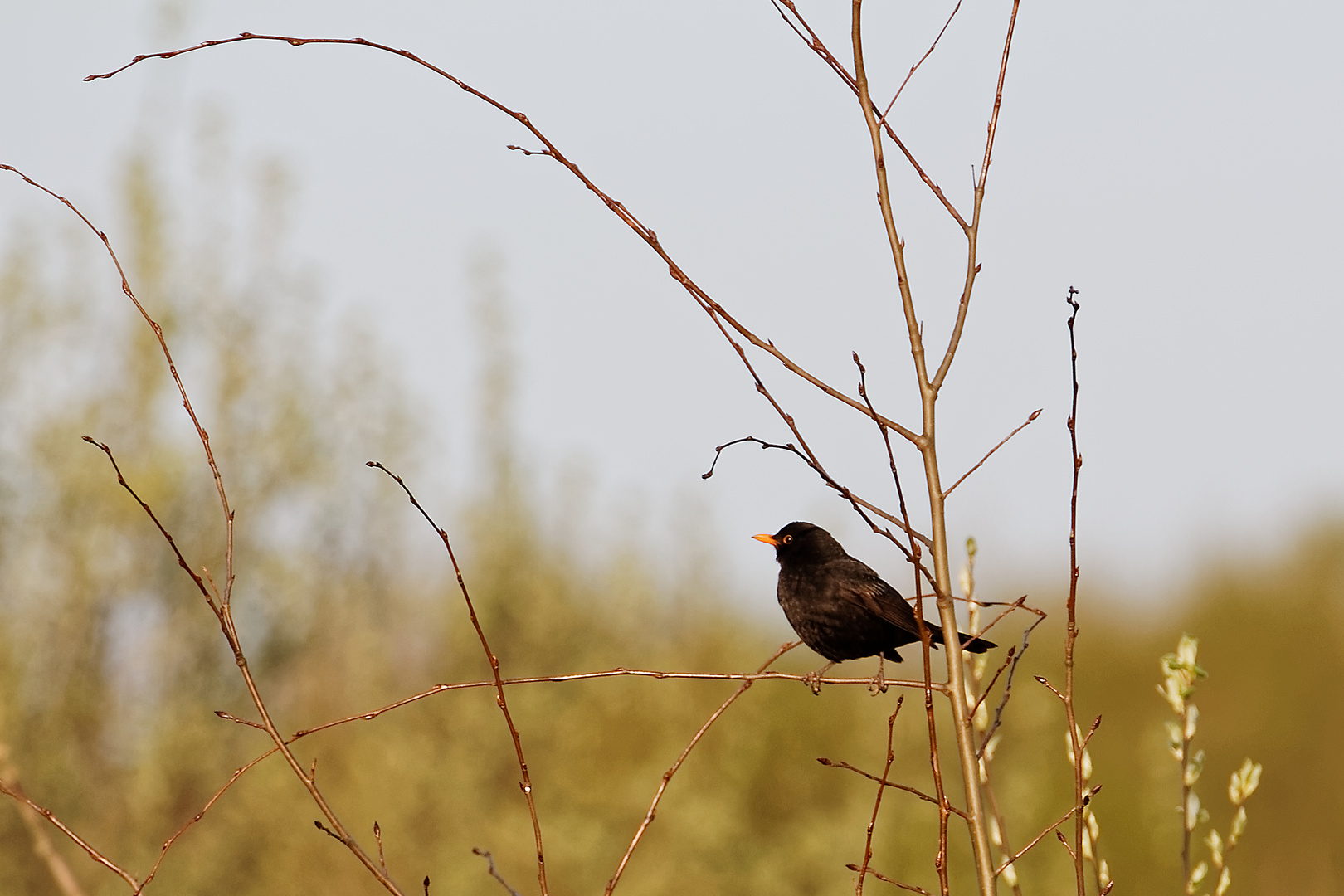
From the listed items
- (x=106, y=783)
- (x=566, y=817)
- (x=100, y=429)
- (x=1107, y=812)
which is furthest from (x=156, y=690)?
(x=1107, y=812)

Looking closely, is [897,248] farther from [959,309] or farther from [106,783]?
[106,783]

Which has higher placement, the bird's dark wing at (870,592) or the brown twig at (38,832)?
the bird's dark wing at (870,592)

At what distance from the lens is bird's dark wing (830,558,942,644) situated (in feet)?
14.9

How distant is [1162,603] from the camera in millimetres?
22562

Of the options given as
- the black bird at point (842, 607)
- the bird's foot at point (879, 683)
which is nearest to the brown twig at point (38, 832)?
the bird's foot at point (879, 683)

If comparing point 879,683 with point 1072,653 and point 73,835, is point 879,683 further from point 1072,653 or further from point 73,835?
point 73,835

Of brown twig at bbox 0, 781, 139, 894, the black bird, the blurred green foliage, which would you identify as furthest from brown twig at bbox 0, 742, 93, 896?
the blurred green foliage

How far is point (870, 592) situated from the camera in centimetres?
478

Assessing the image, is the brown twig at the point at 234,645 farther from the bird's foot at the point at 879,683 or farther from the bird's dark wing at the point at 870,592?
the bird's dark wing at the point at 870,592

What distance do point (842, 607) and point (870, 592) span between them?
5.5 inches

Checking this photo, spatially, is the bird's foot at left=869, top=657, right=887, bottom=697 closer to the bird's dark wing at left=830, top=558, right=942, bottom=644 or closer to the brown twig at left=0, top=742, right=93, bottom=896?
the bird's dark wing at left=830, top=558, right=942, bottom=644

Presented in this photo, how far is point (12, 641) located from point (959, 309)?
12.7m

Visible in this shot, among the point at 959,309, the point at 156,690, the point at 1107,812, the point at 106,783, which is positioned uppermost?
the point at 156,690

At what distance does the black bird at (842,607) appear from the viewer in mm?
4637
